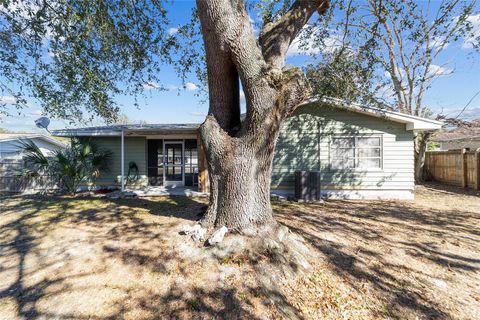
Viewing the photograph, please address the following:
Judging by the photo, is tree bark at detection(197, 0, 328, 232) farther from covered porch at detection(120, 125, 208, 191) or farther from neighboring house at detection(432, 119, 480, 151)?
neighboring house at detection(432, 119, 480, 151)

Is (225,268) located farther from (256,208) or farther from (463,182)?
(463,182)

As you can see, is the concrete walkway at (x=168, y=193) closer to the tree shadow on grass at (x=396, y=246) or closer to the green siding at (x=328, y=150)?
the green siding at (x=328, y=150)

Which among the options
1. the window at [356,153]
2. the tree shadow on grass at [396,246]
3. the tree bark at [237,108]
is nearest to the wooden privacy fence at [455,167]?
the window at [356,153]

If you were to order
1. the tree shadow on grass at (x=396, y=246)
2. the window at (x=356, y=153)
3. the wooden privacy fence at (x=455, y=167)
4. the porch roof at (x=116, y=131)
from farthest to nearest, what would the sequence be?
the wooden privacy fence at (x=455, y=167)
the porch roof at (x=116, y=131)
the window at (x=356, y=153)
the tree shadow on grass at (x=396, y=246)

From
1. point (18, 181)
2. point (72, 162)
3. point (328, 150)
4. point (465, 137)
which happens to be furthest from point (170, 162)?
point (465, 137)

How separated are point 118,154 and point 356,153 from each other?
412 inches

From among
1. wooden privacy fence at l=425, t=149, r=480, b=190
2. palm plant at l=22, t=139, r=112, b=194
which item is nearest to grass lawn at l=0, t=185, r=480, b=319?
palm plant at l=22, t=139, r=112, b=194

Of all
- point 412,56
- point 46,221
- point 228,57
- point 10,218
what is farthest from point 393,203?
point 10,218

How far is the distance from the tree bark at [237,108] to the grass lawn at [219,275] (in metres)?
0.82

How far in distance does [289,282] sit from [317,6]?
15.9ft

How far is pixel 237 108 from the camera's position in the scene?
14.1 feet

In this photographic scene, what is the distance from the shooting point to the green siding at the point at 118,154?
1110cm

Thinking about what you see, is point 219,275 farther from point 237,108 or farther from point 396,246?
point 396,246

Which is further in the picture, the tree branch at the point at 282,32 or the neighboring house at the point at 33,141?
the neighboring house at the point at 33,141
